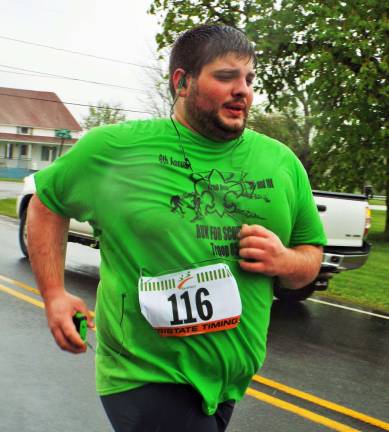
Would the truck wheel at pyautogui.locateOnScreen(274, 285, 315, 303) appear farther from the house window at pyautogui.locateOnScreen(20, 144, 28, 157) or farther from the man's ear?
the house window at pyautogui.locateOnScreen(20, 144, 28, 157)

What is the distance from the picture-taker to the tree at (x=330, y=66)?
65.4 feet

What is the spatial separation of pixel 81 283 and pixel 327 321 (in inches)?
125

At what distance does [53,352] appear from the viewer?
6.07m

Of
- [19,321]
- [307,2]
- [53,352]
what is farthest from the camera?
[307,2]

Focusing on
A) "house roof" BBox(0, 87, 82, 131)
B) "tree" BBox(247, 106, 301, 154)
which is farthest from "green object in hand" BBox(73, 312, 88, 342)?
"house roof" BBox(0, 87, 82, 131)

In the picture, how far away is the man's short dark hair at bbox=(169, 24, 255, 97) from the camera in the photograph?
7.07 feet

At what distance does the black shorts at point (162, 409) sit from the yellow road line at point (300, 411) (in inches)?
112

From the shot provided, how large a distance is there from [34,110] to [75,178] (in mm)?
70931

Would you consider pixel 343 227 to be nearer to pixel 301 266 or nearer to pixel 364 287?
pixel 364 287

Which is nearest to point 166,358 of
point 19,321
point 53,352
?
point 53,352

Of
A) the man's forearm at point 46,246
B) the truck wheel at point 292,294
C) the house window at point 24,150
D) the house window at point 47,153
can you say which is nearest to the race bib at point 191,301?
the man's forearm at point 46,246

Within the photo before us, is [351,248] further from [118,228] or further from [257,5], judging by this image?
[257,5]

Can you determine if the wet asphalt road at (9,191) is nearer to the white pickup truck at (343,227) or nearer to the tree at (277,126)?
the tree at (277,126)

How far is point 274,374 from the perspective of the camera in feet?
19.4
